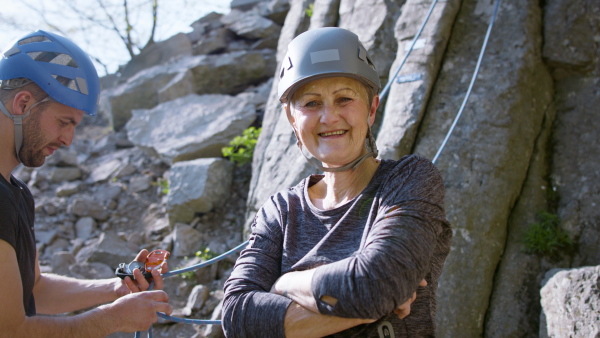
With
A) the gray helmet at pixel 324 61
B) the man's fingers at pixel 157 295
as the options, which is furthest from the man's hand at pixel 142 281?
the gray helmet at pixel 324 61

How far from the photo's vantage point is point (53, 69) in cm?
260

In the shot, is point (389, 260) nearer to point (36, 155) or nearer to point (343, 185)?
point (343, 185)

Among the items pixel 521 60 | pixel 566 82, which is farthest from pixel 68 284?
pixel 566 82

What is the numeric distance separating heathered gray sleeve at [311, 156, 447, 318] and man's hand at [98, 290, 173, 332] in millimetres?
995

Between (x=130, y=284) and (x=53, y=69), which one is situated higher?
(x=53, y=69)

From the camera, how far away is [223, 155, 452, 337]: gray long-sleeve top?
186 centimetres

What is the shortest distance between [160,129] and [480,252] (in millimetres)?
5265

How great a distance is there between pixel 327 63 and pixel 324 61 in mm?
18

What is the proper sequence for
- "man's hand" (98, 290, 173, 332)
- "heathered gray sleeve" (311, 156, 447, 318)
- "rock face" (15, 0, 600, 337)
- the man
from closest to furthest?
1. "heathered gray sleeve" (311, 156, 447, 318)
2. the man
3. "man's hand" (98, 290, 173, 332)
4. "rock face" (15, 0, 600, 337)

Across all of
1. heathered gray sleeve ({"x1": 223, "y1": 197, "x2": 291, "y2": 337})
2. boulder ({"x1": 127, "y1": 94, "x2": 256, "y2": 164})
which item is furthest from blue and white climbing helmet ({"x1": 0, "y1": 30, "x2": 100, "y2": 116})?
boulder ({"x1": 127, "y1": 94, "x2": 256, "y2": 164})

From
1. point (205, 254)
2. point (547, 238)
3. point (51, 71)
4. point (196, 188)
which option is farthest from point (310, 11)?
point (51, 71)

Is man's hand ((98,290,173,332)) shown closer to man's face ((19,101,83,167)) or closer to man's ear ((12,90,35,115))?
man's face ((19,101,83,167))

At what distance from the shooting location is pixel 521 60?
450 cm

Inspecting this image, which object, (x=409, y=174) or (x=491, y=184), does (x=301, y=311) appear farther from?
(x=491, y=184)
